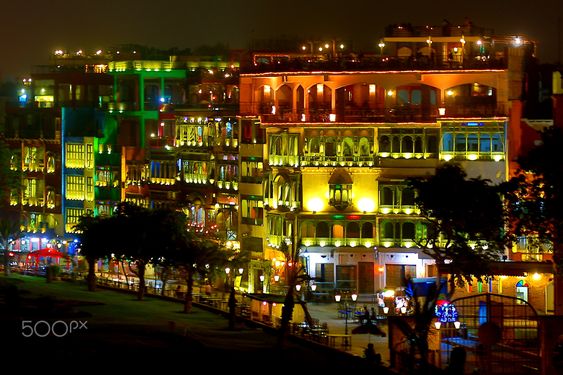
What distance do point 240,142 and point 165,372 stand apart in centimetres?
3838

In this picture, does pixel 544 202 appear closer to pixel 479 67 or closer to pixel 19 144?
pixel 479 67

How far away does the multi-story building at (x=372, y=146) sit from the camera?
8788 centimetres

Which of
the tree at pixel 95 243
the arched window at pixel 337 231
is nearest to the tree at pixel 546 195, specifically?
the arched window at pixel 337 231

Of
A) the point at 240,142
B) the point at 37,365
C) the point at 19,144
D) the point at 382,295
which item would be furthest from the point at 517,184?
the point at 19,144

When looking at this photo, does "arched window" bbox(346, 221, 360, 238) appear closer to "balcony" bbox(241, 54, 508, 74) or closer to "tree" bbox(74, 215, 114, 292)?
"balcony" bbox(241, 54, 508, 74)

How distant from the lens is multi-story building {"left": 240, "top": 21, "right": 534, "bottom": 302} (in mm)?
87875

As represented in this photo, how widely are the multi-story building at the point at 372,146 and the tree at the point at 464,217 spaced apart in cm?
1159

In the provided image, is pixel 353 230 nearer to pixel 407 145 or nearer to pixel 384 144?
pixel 384 144

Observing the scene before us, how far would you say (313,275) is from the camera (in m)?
87.7

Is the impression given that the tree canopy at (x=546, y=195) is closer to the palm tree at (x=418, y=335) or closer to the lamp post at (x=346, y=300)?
the palm tree at (x=418, y=335)

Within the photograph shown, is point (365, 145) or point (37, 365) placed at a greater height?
point (365, 145)

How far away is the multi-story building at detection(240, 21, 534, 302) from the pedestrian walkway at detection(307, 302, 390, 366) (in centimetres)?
343

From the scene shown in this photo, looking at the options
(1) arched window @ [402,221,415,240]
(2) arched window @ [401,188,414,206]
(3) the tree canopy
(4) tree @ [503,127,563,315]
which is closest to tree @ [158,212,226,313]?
(1) arched window @ [402,221,415,240]

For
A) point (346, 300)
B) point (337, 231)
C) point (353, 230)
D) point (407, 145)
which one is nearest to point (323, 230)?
point (337, 231)
